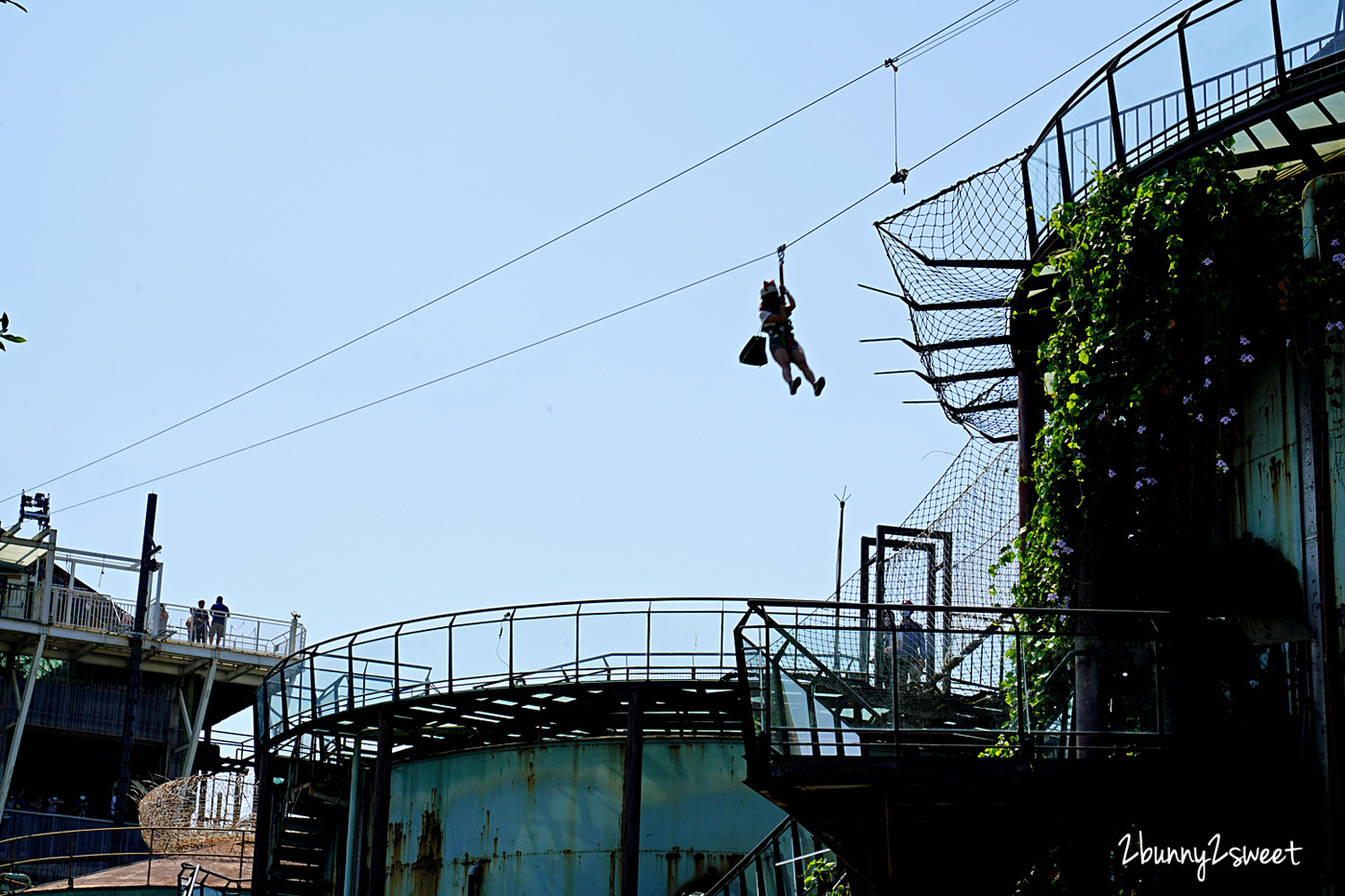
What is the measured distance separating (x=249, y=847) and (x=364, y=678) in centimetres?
1301

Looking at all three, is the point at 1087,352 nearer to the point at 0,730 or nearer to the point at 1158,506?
the point at 1158,506

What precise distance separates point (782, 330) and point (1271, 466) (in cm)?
527

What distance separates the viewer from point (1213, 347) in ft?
46.8

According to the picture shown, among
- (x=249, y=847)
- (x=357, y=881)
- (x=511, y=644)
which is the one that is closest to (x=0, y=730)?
(x=249, y=847)

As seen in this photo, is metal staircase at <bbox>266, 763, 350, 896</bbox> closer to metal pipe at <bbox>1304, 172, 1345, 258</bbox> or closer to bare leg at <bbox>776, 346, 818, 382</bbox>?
bare leg at <bbox>776, 346, 818, 382</bbox>

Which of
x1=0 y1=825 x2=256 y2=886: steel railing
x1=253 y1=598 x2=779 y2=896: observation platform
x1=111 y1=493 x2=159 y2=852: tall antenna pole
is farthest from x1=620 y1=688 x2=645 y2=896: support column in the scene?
x1=111 y1=493 x2=159 y2=852: tall antenna pole

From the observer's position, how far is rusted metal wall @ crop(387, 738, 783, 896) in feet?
70.6

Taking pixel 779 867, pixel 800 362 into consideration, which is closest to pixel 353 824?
pixel 779 867

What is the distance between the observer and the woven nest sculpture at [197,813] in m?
32.7

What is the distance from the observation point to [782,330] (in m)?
17.0

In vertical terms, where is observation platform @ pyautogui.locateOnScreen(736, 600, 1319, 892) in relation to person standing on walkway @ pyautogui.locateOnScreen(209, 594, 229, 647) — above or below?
below

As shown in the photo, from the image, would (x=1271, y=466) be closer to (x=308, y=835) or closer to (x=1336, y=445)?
(x=1336, y=445)

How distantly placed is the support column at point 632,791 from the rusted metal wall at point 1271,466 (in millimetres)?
8390

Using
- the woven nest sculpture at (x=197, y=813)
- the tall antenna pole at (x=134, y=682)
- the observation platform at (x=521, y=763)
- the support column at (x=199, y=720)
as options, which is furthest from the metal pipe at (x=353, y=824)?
the support column at (x=199, y=720)
